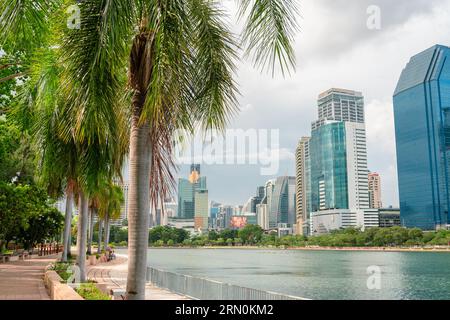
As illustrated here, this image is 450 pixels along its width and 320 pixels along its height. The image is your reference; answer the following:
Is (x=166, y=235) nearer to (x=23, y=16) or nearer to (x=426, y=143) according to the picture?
(x=426, y=143)

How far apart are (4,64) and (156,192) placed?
1320 cm

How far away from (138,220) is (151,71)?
8.03 feet

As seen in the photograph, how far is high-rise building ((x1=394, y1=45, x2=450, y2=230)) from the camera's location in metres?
158

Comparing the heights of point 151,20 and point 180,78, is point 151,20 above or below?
above

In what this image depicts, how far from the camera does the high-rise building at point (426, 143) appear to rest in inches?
6240

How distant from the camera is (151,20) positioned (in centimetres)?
688

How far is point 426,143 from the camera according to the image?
166000 mm

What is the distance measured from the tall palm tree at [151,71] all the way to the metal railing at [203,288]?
5584 mm

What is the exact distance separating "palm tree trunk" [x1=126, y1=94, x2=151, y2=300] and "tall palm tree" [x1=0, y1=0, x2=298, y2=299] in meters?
0.02

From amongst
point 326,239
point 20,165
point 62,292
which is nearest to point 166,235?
point 326,239
